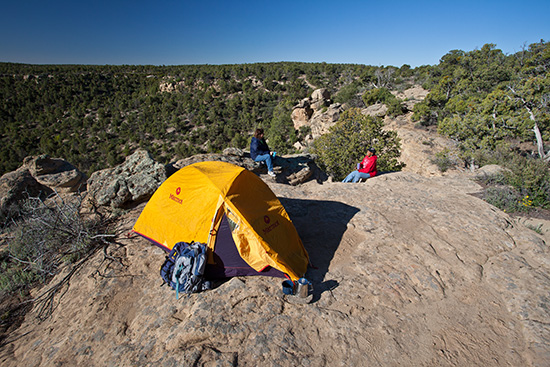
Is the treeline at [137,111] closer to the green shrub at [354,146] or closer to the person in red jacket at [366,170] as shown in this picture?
the green shrub at [354,146]

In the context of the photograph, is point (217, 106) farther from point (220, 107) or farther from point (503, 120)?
point (503, 120)

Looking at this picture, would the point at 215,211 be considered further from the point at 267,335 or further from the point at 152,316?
the point at 267,335

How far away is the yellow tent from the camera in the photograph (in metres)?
4.27

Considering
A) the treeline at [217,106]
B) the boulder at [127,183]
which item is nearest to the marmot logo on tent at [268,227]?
the boulder at [127,183]

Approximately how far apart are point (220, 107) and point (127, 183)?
3873 cm

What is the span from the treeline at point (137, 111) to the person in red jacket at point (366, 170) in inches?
894

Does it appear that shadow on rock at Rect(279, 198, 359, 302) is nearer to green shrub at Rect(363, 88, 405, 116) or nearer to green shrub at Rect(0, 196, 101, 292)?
green shrub at Rect(0, 196, 101, 292)

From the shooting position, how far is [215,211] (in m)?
4.39

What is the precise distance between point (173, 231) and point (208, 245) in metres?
1.10

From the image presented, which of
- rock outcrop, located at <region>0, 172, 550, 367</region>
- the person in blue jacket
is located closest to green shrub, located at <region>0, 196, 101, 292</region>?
rock outcrop, located at <region>0, 172, 550, 367</region>

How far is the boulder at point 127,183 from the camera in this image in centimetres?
698

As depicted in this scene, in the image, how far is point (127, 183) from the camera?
7156 mm

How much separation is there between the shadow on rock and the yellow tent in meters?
0.34

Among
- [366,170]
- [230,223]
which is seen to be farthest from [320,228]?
[366,170]
